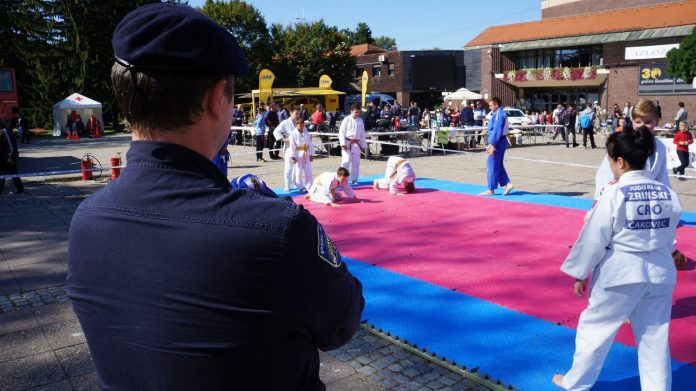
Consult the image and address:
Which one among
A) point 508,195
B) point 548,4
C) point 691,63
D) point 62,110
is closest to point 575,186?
point 508,195

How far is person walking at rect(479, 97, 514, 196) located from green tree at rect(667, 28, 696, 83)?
19.1 meters

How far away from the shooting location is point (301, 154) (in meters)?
12.1

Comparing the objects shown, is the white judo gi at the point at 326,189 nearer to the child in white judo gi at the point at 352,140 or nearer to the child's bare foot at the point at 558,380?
the child in white judo gi at the point at 352,140

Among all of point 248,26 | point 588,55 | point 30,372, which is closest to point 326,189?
point 30,372

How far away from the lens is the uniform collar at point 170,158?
1.12 m

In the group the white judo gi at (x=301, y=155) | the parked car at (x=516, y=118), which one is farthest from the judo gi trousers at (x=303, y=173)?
the parked car at (x=516, y=118)

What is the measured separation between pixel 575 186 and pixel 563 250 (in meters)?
5.71

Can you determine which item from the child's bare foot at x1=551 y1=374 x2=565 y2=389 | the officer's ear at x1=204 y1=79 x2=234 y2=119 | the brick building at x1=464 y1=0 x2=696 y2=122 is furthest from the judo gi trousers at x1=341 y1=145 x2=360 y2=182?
the brick building at x1=464 y1=0 x2=696 y2=122

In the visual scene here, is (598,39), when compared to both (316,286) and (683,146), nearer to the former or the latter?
(683,146)

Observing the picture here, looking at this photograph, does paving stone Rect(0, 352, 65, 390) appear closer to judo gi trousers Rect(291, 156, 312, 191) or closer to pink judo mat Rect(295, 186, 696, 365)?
pink judo mat Rect(295, 186, 696, 365)

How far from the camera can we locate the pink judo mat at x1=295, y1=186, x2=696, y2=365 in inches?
204

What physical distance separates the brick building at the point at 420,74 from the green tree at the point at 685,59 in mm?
22727

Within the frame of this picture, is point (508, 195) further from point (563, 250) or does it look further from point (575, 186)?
point (563, 250)

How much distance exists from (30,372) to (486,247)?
5294mm
